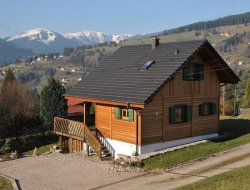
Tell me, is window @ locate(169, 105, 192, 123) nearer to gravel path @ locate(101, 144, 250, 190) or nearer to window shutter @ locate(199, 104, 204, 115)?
window shutter @ locate(199, 104, 204, 115)

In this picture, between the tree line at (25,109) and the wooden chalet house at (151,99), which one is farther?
the tree line at (25,109)

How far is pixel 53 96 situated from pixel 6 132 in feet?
20.2

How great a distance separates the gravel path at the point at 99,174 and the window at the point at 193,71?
5.78m

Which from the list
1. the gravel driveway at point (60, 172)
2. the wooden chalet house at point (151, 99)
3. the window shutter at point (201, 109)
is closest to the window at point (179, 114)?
the wooden chalet house at point (151, 99)

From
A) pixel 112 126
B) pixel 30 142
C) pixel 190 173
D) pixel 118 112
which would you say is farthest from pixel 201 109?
pixel 30 142

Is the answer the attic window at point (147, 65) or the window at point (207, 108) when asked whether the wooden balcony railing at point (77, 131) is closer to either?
the attic window at point (147, 65)

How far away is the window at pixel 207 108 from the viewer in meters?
30.2

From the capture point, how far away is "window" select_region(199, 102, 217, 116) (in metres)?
30.2

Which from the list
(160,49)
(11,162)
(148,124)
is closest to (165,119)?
(148,124)

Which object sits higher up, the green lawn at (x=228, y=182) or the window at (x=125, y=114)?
the window at (x=125, y=114)

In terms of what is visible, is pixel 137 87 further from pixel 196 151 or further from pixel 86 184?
pixel 86 184

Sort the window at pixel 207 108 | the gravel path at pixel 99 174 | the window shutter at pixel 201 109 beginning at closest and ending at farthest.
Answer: the gravel path at pixel 99 174 < the window shutter at pixel 201 109 < the window at pixel 207 108

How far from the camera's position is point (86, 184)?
73.0 ft

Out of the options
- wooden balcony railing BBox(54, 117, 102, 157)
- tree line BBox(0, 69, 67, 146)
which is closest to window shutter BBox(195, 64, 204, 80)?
A: wooden balcony railing BBox(54, 117, 102, 157)
